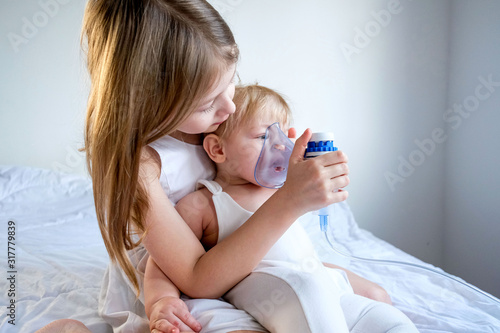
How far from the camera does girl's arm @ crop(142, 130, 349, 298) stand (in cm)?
76

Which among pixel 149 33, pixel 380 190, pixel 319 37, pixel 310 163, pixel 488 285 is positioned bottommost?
pixel 488 285

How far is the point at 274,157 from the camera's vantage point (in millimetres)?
968

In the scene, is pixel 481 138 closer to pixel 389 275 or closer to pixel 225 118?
pixel 389 275

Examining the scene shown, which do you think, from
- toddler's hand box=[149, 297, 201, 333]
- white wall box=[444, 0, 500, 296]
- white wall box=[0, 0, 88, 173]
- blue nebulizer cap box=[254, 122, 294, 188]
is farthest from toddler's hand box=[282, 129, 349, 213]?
white wall box=[0, 0, 88, 173]

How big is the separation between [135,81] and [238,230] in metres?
0.36

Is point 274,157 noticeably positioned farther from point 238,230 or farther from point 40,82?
point 40,82

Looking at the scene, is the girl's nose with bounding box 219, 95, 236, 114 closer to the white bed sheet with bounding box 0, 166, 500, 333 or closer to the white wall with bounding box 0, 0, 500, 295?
the white bed sheet with bounding box 0, 166, 500, 333

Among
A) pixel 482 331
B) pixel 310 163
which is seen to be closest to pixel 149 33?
pixel 310 163

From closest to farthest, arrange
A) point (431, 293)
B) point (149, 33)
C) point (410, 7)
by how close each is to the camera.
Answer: point (149, 33)
point (431, 293)
point (410, 7)

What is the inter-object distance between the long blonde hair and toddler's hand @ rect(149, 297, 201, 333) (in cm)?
14

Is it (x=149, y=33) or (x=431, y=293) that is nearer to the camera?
(x=149, y=33)

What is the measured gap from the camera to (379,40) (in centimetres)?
231

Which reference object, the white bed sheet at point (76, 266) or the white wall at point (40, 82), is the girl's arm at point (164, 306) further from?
the white wall at point (40, 82)

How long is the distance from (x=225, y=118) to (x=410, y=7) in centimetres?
182
